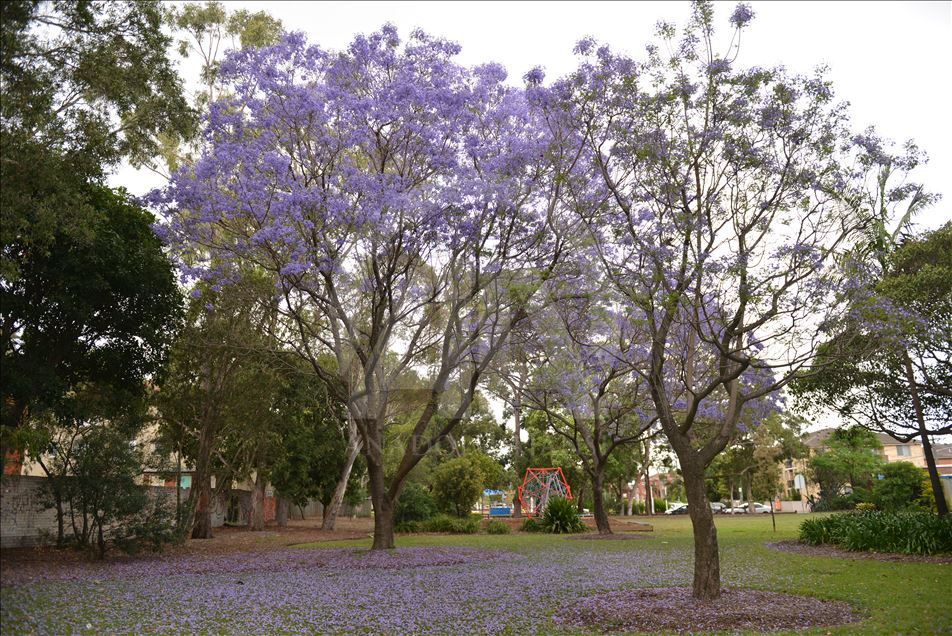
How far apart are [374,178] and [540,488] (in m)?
22.3

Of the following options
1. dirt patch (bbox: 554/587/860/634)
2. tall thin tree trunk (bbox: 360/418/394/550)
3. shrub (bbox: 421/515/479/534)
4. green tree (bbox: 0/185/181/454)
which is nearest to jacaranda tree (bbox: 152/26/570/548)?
green tree (bbox: 0/185/181/454)

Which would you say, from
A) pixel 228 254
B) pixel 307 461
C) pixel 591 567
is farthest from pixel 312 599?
pixel 307 461

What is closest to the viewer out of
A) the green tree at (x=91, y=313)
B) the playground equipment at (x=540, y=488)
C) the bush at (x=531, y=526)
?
the green tree at (x=91, y=313)

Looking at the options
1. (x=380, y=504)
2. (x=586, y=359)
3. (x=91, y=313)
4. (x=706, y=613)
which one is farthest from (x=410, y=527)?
(x=706, y=613)

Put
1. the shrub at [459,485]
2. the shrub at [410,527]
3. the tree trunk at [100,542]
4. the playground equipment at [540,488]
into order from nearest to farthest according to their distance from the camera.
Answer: the tree trunk at [100,542] < the shrub at [410,527] < the shrub at [459,485] < the playground equipment at [540,488]

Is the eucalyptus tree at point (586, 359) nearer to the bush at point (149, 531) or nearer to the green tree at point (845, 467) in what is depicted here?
the bush at point (149, 531)

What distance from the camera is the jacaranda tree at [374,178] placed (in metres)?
15.1

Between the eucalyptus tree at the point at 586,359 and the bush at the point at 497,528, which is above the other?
the eucalyptus tree at the point at 586,359

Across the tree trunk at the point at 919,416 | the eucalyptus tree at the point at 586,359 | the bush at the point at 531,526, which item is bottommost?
the bush at the point at 531,526

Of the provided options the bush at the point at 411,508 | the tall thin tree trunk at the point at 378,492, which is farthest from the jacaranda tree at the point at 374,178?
the bush at the point at 411,508

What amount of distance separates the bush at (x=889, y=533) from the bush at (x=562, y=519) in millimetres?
10770

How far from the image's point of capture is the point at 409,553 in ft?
56.9

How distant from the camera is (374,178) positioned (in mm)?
14930

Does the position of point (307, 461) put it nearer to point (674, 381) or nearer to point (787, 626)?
point (674, 381)
